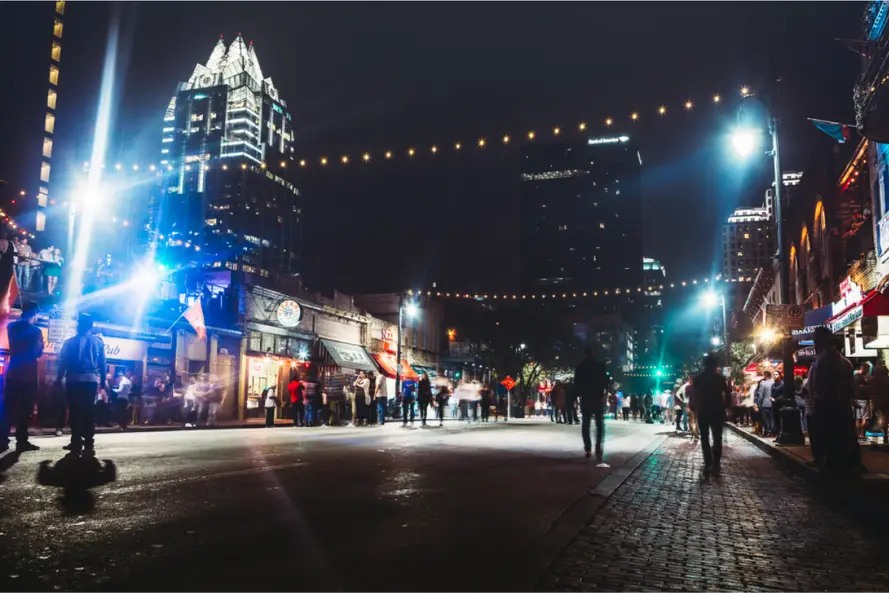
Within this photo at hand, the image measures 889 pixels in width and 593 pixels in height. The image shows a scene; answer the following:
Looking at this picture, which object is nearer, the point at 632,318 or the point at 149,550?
the point at 149,550

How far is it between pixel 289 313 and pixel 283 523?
31819 mm

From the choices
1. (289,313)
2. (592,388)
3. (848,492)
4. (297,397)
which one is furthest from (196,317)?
(848,492)

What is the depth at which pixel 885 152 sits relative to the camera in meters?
18.8

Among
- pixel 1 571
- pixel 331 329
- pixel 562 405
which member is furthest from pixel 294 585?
pixel 331 329

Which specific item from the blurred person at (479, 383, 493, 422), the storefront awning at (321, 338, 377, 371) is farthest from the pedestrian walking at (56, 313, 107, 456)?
the storefront awning at (321, 338, 377, 371)

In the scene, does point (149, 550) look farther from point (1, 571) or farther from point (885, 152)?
point (885, 152)

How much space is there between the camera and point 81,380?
8.84 m

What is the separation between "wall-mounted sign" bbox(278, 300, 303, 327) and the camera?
36.2 m

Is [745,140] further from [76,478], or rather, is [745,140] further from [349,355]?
[349,355]

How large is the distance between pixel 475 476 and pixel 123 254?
37.6 metres

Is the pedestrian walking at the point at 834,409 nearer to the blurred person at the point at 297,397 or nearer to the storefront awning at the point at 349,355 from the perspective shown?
the blurred person at the point at 297,397

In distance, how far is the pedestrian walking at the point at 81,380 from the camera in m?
8.77

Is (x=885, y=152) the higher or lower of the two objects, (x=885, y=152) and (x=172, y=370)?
the higher

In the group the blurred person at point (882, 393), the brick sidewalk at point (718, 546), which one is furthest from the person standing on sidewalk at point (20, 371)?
the blurred person at point (882, 393)
